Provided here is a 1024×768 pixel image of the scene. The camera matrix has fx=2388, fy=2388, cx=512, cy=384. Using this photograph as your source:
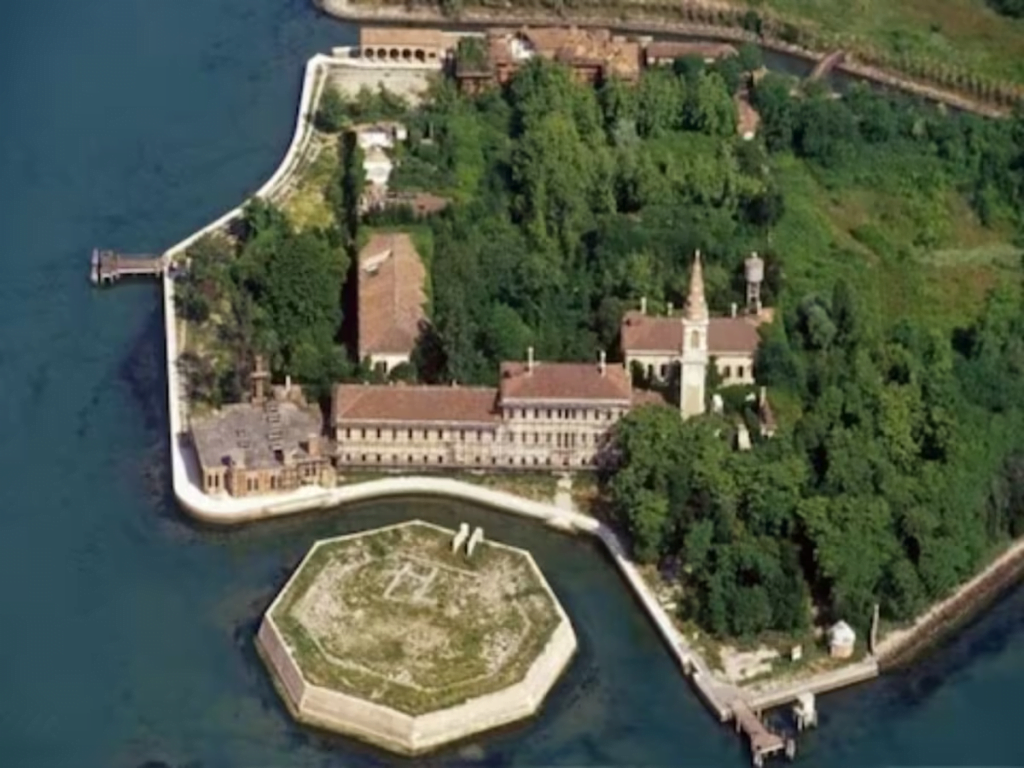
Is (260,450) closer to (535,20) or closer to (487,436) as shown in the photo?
(487,436)

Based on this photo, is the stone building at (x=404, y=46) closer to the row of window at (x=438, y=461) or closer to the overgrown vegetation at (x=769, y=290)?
the overgrown vegetation at (x=769, y=290)

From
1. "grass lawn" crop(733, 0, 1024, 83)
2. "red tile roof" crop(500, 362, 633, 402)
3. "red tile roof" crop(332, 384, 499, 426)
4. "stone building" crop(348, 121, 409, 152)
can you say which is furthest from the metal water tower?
"grass lawn" crop(733, 0, 1024, 83)

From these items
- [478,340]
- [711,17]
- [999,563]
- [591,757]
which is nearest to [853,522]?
[999,563]

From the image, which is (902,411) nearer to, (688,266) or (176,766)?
(688,266)

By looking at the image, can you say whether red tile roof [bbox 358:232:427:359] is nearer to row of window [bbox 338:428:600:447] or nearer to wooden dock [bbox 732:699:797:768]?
row of window [bbox 338:428:600:447]

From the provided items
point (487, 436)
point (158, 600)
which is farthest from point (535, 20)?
point (158, 600)
